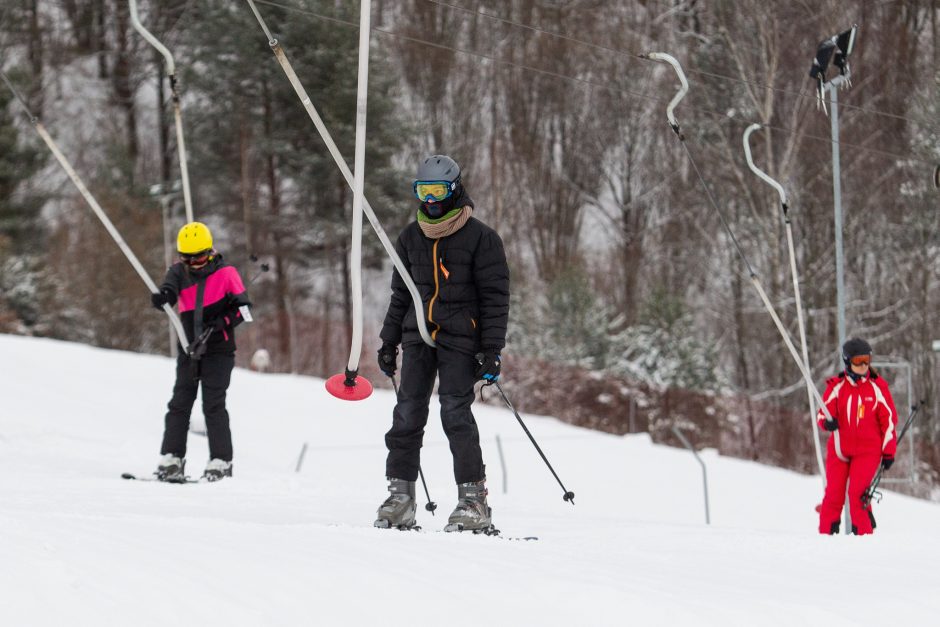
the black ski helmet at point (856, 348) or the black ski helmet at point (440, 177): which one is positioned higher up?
the black ski helmet at point (440, 177)

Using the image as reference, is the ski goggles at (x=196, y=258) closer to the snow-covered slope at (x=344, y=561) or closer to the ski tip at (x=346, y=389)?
the snow-covered slope at (x=344, y=561)

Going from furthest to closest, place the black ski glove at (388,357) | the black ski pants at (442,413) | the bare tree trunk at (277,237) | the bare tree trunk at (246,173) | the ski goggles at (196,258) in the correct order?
the bare tree trunk at (246,173) → the bare tree trunk at (277,237) → the ski goggles at (196,258) → the black ski glove at (388,357) → the black ski pants at (442,413)

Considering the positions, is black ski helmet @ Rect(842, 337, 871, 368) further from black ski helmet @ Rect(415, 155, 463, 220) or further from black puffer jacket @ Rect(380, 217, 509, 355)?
black ski helmet @ Rect(415, 155, 463, 220)

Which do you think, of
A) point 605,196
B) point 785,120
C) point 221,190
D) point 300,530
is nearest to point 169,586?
point 300,530

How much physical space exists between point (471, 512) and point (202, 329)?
2414 millimetres

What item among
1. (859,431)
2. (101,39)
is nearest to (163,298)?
(859,431)

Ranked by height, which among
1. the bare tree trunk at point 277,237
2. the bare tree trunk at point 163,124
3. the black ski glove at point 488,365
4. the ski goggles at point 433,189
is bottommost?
the black ski glove at point 488,365

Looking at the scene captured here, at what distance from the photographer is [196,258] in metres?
6.54

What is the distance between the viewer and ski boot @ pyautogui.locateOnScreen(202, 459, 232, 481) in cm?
670

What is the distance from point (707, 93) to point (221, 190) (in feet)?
40.8

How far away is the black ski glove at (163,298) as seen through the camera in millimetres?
6395

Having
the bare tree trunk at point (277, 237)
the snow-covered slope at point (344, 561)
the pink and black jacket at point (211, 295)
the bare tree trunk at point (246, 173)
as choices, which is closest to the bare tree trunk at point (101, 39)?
the bare tree trunk at point (246, 173)

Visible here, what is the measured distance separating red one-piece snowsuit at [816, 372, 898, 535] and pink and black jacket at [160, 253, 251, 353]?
3.70m

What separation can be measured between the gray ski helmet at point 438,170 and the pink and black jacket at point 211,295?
222 cm
